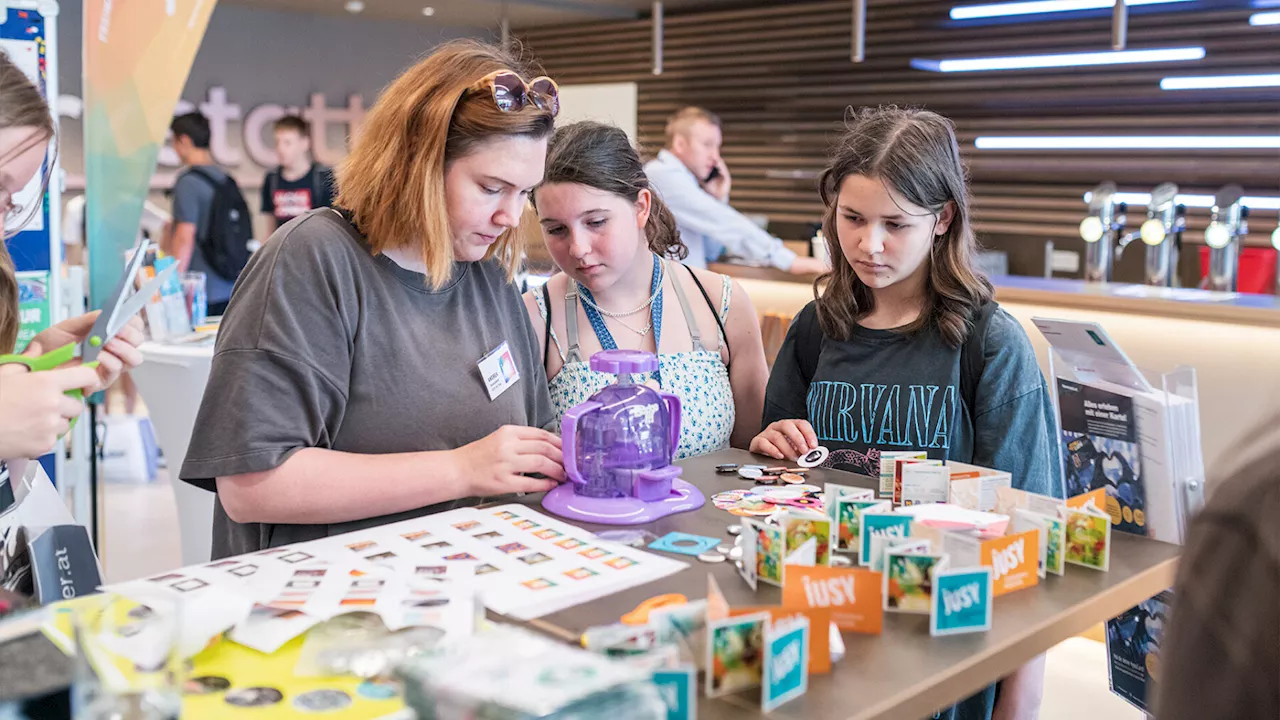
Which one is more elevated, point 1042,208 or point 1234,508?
point 1042,208

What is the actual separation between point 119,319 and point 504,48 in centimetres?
83

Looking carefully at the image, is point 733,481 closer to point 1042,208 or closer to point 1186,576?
point 1186,576

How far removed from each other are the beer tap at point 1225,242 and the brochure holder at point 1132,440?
302 centimetres

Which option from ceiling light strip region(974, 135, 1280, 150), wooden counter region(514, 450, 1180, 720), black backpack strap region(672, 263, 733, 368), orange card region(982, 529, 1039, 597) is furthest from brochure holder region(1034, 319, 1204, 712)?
ceiling light strip region(974, 135, 1280, 150)

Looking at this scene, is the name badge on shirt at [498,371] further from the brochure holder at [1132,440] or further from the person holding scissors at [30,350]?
the brochure holder at [1132,440]

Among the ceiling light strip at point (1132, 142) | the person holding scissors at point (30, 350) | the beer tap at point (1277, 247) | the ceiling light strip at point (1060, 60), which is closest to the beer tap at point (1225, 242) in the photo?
the beer tap at point (1277, 247)

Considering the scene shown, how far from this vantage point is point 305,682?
1.06m

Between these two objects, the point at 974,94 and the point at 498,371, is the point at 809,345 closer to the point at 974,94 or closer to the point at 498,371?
the point at 498,371

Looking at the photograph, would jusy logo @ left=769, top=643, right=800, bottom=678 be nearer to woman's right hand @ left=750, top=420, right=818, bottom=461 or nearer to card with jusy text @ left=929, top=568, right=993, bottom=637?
card with jusy text @ left=929, top=568, right=993, bottom=637

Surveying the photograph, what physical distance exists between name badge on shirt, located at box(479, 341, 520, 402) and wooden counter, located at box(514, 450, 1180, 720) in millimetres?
359

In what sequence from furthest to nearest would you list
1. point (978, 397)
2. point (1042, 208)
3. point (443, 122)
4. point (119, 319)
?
point (1042, 208) → point (978, 397) → point (443, 122) → point (119, 319)

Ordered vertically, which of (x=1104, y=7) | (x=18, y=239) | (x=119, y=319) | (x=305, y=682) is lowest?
(x=305, y=682)

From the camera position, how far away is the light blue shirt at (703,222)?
5633 mm

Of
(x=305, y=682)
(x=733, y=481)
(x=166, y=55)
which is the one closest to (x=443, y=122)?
(x=733, y=481)
